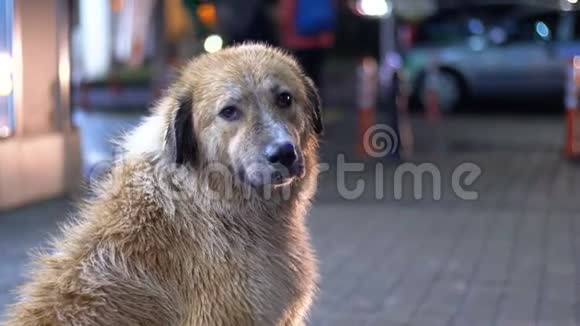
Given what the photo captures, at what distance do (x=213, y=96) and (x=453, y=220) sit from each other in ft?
20.3

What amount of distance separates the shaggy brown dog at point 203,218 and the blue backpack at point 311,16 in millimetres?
9394

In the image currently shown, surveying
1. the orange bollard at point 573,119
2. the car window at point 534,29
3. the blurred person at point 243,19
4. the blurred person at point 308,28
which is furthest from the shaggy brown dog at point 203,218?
the car window at point 534,29

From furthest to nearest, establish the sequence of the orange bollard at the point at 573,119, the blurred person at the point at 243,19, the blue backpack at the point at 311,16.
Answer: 1. the orange bollard at the point at 573,119
2. the blue backpack at the point at 311,16
3. the blurred person at the point at 243,19

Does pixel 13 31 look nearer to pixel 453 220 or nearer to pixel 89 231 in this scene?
pixel 453 220

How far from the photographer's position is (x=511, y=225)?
920cm

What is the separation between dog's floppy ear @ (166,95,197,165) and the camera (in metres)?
3.66

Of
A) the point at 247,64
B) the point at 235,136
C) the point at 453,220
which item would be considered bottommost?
the point at 453,220

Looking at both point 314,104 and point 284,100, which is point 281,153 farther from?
point 314,104

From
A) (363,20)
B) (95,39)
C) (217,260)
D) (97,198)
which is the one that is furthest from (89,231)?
(363,20)

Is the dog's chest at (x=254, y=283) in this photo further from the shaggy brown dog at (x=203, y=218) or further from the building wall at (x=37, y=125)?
the building wall at (x=37, y=125)

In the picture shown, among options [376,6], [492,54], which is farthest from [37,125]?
[492,54]

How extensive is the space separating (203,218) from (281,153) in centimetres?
42

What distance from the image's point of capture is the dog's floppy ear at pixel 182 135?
3662 millimetres

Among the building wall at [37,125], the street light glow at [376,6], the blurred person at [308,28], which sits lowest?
the building wall at [37,125]
